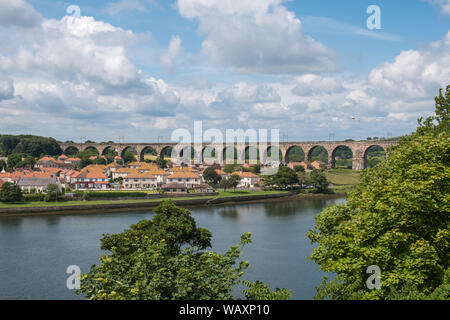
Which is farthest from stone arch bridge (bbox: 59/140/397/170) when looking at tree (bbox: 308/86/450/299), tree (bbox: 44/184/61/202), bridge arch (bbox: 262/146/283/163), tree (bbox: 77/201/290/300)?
tree (bbox: 77/201/290/300)

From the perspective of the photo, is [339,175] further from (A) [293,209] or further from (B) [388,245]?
(B) [388,245]

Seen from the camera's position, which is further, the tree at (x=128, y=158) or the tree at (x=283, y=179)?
the tree at (x=128, y=158)

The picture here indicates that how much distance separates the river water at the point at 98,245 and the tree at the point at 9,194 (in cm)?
614

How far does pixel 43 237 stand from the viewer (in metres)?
27.6

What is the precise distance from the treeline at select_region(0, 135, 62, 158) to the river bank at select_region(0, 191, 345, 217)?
64.9 m

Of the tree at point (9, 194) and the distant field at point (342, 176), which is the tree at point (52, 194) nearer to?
the tree at point (9, 194)

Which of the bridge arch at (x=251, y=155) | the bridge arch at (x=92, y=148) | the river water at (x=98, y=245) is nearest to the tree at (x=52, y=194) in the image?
the river water at (x=98, y=245)

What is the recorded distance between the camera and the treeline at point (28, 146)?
101444 mm

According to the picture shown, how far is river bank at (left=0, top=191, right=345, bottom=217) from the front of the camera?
40.1 meters

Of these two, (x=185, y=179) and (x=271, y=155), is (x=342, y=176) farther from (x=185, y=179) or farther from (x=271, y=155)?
(x=185, y=179)

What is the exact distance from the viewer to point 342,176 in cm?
7462

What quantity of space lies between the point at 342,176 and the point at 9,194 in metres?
55.7

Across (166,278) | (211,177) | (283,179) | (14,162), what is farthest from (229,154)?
(166,278)
